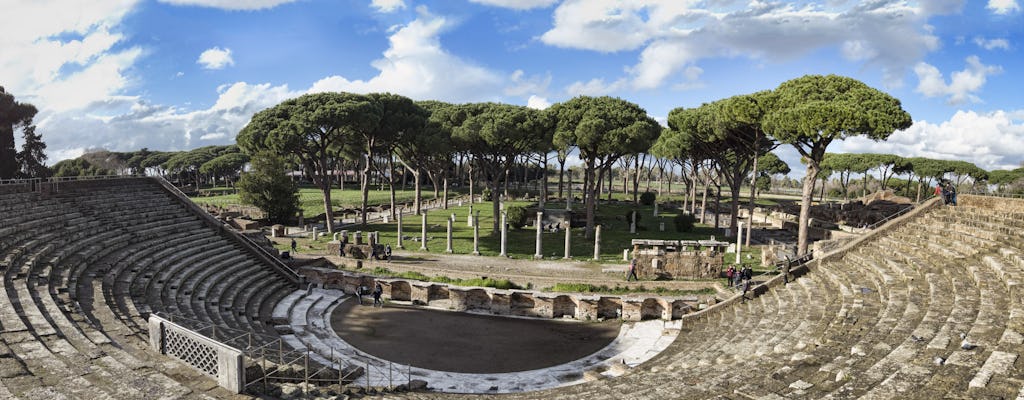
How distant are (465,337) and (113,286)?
1204 cm

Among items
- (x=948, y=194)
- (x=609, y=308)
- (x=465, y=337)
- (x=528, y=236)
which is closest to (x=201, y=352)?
(x=465, y=337)

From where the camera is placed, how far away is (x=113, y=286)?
57.7ft

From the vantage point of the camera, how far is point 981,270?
15922mm

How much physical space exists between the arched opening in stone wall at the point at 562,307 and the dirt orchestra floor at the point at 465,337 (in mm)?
498

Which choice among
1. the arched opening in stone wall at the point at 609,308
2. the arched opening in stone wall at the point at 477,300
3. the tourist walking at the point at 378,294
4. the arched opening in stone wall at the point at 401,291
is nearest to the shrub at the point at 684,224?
the arched opening in stone wall at the point at 609,308

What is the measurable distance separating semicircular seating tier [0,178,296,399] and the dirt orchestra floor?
142 inches

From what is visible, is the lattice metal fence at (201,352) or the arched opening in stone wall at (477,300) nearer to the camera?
the lattice metal fence at (201,352)

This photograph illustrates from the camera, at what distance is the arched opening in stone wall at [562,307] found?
23531 mm

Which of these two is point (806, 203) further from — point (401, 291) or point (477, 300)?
point (401, 291)

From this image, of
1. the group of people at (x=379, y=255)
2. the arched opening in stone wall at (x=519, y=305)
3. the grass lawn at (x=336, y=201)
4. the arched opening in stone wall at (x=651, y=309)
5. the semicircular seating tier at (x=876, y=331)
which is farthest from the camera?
the grass lawn at (x=336, y=201)

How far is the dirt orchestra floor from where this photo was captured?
721 inches

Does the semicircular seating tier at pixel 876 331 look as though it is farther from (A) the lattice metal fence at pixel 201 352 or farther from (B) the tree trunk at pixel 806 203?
(B) the tree trunk at pixel 806 203

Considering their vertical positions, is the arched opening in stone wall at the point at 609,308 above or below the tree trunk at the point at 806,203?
below

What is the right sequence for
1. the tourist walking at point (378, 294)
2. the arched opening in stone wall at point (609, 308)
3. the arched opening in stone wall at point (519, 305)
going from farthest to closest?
1. the tourist walking at point (378, 294)
2. the arched opening in stone wall at point (519, 305)
3. the arched opening in stone wall at point (609, 308)
